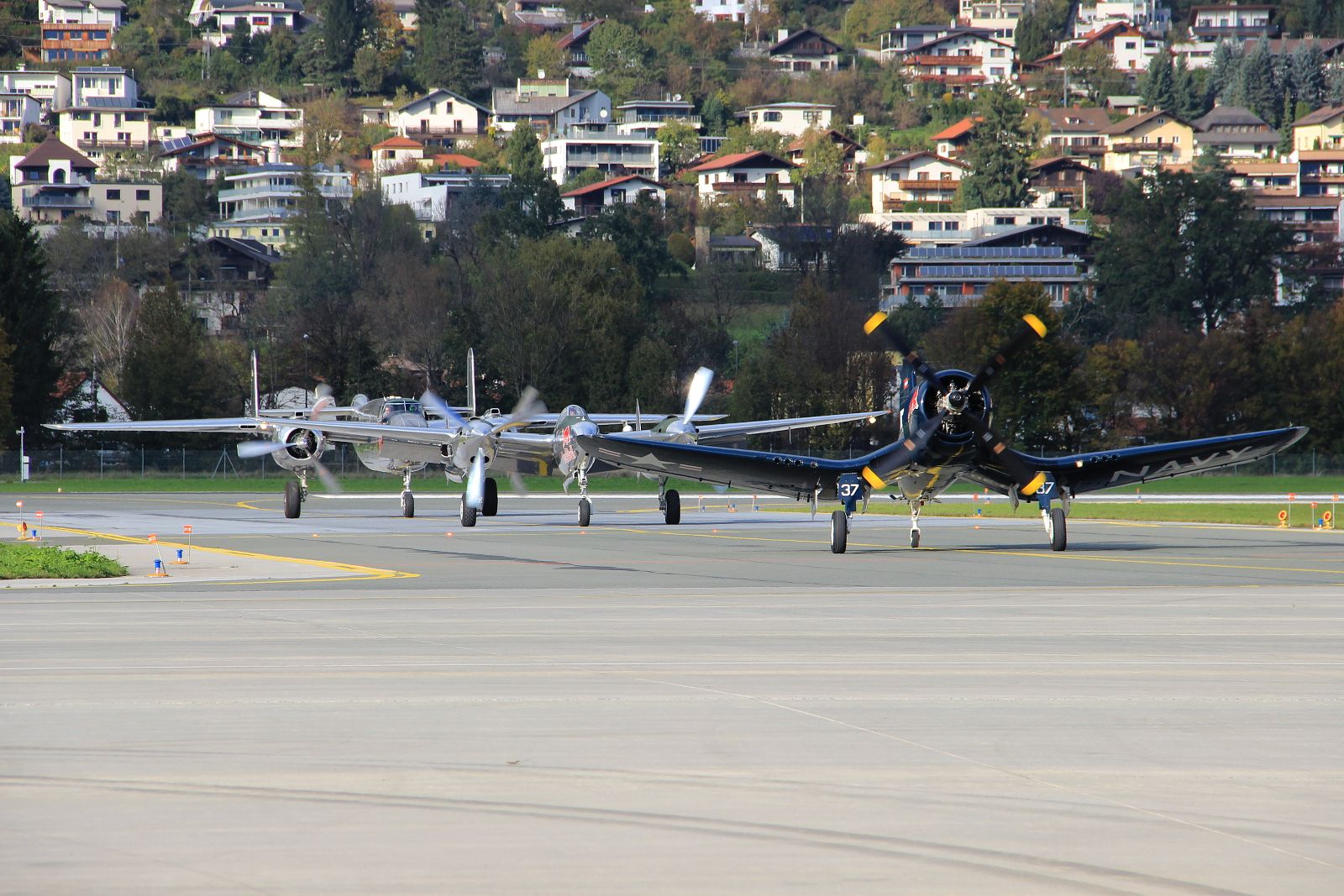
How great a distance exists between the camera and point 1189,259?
123 metres

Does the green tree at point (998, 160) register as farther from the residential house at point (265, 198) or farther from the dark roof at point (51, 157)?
the dark roof at point (51, 157)

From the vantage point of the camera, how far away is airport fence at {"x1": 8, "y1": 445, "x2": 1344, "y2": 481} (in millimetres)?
77938

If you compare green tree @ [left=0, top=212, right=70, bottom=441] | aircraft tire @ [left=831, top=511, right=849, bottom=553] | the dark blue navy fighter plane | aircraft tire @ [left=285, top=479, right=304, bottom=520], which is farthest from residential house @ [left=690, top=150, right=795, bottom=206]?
aircraft tire @ [left=831, top=511, right=849, bottom=553]

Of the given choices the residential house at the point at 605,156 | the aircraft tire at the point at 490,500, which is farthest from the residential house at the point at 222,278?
the aircraft tire at the point at 490,500

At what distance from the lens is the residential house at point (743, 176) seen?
18325cm

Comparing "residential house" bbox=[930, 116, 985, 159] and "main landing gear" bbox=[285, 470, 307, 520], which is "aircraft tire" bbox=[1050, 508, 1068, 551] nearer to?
"main landing gear" bbox=[285, 470, 307, 520]

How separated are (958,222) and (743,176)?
28.8 meters

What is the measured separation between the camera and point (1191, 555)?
3062 cm

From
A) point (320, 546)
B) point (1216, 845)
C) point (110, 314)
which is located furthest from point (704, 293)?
point (1216, 845)

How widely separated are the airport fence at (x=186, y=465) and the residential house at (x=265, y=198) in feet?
316

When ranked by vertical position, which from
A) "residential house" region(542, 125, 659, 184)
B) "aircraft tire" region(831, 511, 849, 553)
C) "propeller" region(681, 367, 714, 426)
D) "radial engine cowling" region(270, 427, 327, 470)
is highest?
"residential house" region(542, 125, 659, 184)

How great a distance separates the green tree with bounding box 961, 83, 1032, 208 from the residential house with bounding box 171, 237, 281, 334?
75514 millimetres

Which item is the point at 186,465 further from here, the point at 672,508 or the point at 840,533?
the point at 840,533

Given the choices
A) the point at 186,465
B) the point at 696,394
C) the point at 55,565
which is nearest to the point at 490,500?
the point at 696,394
